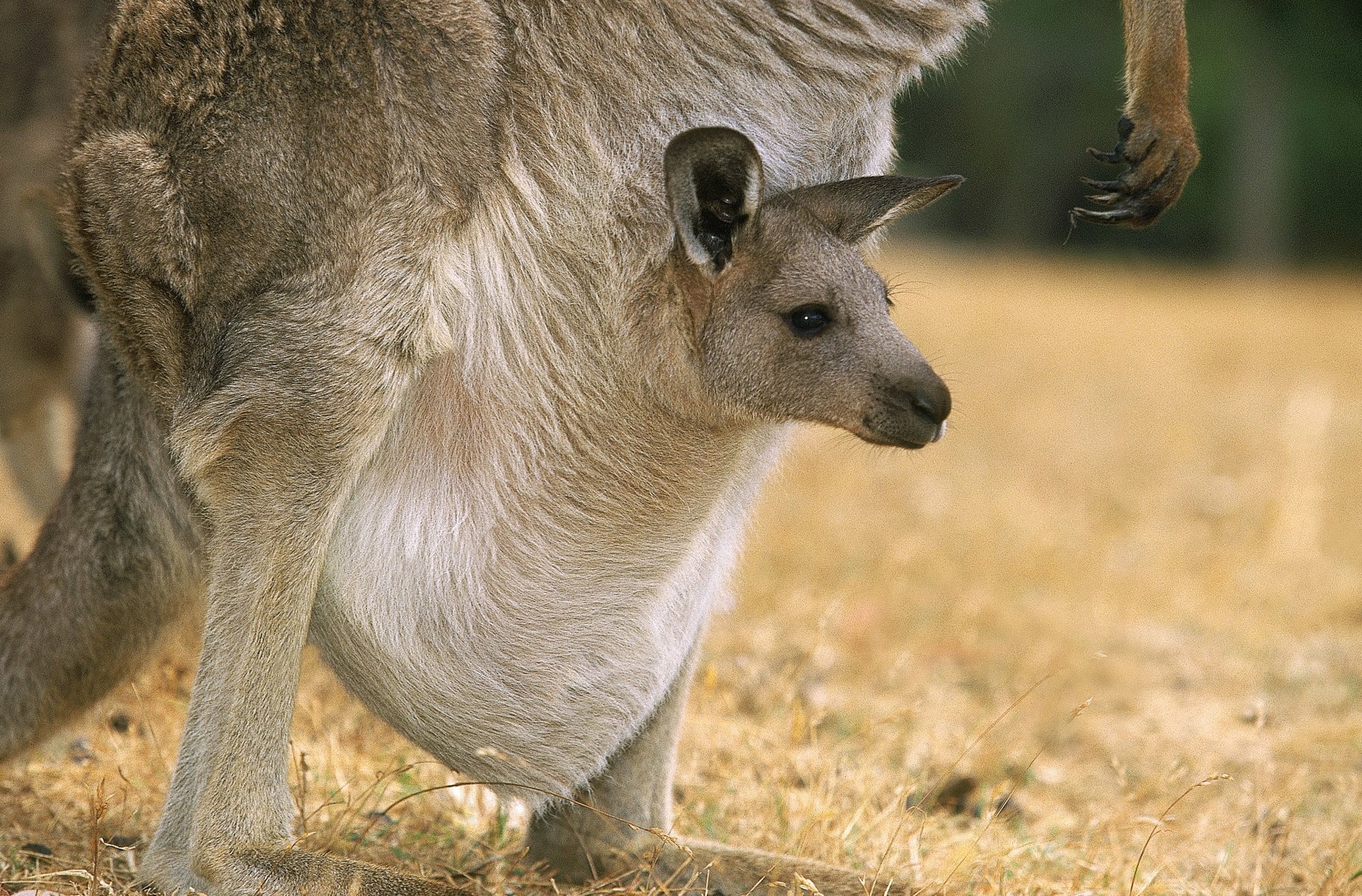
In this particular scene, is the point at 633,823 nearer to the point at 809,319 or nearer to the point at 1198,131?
the point at 809,319

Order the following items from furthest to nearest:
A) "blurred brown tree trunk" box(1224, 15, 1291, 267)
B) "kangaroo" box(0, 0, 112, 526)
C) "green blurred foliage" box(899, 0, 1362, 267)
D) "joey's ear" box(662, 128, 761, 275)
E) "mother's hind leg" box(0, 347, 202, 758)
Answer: "blurred brown tree trunk" box(1224, 15, 1291, 267) < "green blurred foliage" box(899, 0, 1362, 267) < "kangaroo" box(0, 0, 112, 526) < "mother's hind leg" box(0, 347, 202, 758) < "joey's ear" box(662, 128, 761, 275)

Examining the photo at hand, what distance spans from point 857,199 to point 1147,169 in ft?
1.84

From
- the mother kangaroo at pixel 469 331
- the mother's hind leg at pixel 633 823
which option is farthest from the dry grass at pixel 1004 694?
the mother kangaroo at pixel 469 331

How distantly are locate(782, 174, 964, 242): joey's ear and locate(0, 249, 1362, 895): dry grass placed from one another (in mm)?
385

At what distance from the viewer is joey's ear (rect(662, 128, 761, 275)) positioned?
1.94 meters

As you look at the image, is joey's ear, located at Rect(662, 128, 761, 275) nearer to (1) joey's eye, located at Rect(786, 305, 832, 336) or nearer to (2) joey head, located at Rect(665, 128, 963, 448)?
(2) joey head, located at Rect(665, 128, 963, 448)

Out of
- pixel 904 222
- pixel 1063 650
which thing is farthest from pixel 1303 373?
pixel 904 222

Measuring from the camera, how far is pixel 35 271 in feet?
14.0

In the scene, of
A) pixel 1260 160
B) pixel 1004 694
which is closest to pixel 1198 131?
pixel 1260 160

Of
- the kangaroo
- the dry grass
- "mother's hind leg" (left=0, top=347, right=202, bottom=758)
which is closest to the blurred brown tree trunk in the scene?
the dry grass

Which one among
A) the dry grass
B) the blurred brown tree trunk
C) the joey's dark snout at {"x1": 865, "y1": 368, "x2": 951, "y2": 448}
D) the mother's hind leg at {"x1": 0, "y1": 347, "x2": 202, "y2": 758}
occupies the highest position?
the joey's dark snout at {"x1": 865, "y1": 368, "x2": 951, "y2": 448}

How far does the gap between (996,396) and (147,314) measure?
20.4ft

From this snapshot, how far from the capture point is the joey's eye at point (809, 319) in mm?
2096

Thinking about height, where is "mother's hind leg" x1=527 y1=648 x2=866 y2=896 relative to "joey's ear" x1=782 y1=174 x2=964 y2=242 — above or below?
below
